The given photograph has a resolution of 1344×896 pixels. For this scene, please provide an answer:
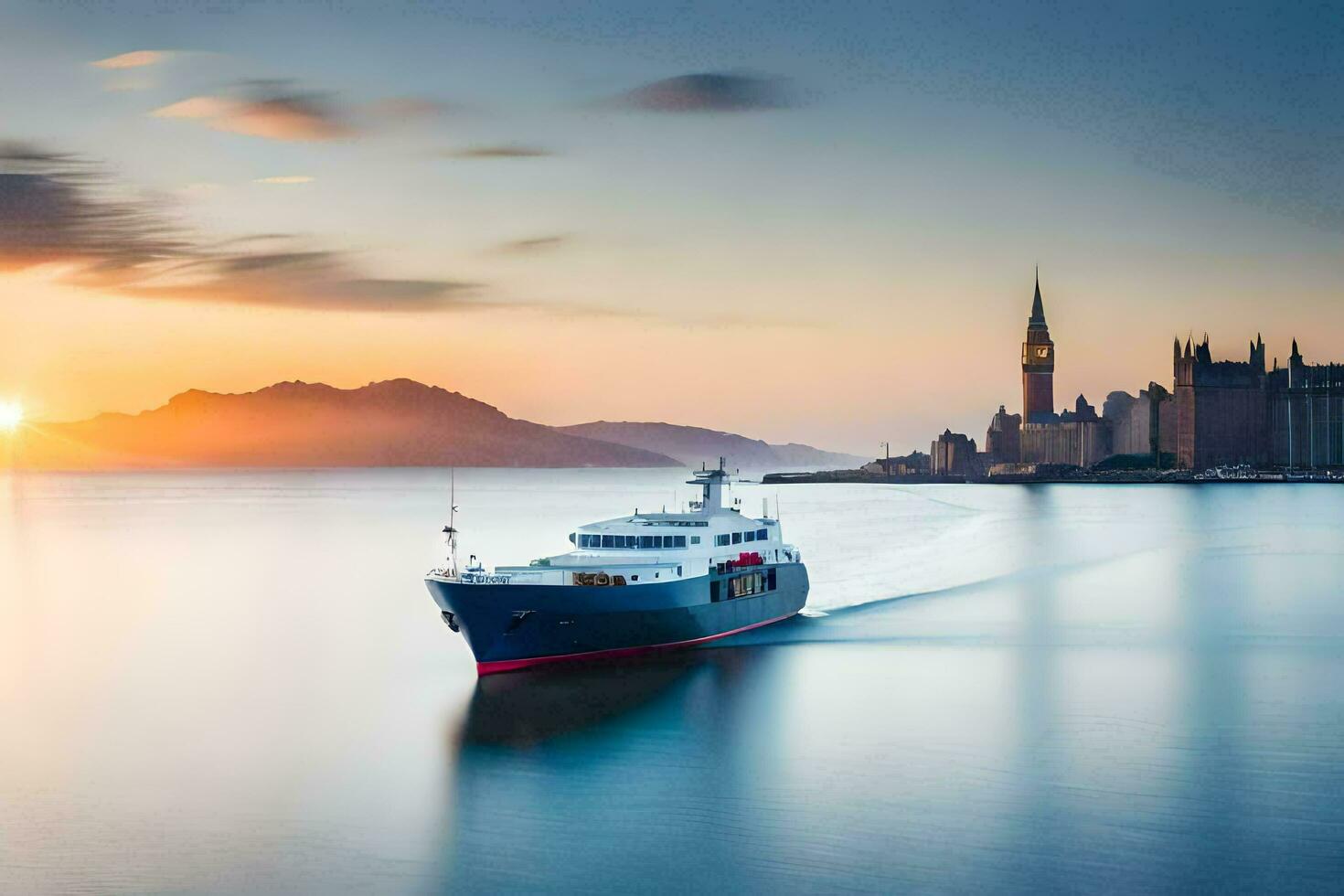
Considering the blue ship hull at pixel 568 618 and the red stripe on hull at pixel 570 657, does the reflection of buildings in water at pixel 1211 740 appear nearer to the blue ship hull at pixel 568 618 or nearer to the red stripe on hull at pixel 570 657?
the blue ship hull at pixel 568 618

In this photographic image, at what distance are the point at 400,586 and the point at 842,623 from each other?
27.4 m

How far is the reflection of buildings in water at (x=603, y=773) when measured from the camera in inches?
877

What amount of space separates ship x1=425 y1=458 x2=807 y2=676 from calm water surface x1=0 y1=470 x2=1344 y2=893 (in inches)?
39.2

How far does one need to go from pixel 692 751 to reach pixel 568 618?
7.76 metres

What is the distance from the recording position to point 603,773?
1088 inches

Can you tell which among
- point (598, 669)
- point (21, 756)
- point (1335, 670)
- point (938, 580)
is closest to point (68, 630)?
point (21, 756)

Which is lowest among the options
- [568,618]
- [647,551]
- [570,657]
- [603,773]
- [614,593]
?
[603,773]

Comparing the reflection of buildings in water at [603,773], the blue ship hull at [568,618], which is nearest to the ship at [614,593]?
the blue ship hull at [568,618]

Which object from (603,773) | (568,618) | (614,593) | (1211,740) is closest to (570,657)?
(568,618)

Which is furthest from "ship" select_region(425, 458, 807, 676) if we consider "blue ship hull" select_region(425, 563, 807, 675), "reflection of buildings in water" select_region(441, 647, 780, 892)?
"reflection of buildings in water" select_region(441, 647, 780, 892)

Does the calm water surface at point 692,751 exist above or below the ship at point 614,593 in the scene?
below

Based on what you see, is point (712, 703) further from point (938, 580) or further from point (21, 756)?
point (938, 580)

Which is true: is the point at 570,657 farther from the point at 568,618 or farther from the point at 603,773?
the point at 603,773

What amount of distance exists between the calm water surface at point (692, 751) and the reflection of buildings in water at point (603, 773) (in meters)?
0.11
